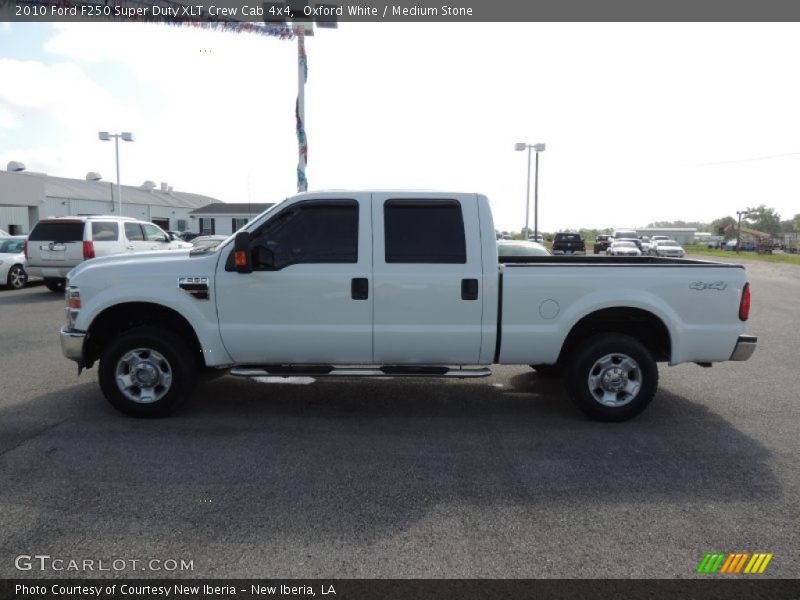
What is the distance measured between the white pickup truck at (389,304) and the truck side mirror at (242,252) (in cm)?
5

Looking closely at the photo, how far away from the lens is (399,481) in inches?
165

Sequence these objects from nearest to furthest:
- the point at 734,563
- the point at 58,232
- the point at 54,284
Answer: the point at 734,563 → the point at 58,232 → the point at 54,284

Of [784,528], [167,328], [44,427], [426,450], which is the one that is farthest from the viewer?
[167,328]

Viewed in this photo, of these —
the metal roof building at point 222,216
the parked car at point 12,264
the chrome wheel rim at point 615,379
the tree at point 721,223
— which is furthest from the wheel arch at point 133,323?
the tree at point 721,223

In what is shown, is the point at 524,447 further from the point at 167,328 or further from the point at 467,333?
the point at 167,328

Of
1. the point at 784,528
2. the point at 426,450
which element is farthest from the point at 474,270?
the point at 784,528

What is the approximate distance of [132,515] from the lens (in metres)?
3.65

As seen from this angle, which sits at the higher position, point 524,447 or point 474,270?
point 474,270

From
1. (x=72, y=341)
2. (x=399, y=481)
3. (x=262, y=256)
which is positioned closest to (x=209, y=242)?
(x=72, y=341)

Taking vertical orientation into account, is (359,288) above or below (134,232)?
below

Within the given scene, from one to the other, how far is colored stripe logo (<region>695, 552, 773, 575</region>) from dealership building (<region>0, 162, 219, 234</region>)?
145ft

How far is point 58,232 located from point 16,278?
3.11 meters

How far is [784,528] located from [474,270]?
116 inches

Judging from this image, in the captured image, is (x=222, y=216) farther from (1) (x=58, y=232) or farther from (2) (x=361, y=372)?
(2) (x=361, y=372)
